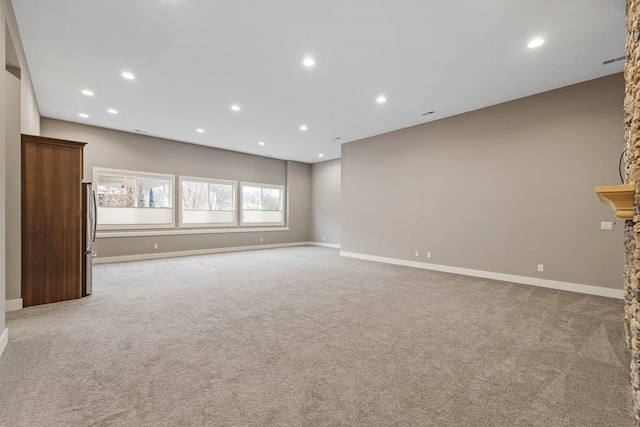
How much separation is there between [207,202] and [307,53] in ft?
20.6

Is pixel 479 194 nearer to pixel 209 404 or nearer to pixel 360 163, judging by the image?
pixel 360 163

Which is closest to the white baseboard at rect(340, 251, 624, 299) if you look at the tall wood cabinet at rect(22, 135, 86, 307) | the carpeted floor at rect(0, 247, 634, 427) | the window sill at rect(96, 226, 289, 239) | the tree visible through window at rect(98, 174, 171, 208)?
the carpeted floor at rect(0, 247, 634, 427)

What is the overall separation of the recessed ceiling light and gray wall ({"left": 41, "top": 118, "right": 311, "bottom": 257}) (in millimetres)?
7946

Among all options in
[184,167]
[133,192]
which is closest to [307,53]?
[184,167]

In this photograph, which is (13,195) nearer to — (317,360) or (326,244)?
Result: (317,360)

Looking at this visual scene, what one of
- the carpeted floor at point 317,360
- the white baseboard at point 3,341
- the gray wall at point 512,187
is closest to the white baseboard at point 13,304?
the carpeted floor at point 317,360

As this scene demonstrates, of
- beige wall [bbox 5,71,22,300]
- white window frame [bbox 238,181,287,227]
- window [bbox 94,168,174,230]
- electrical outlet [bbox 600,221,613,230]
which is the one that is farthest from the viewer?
white window frame [bbox 238,181,287,227]

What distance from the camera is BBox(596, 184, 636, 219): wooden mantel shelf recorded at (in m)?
1.94

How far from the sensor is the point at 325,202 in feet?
34.8

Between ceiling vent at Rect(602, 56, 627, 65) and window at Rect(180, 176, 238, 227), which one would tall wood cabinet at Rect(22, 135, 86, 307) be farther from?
ceiling vent at Rect(602, 56, 627, 65)

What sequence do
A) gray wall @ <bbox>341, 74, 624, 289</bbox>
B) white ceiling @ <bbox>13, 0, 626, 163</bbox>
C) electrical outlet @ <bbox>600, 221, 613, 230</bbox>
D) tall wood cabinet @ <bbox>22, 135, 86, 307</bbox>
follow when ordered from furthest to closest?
gray wall @ <bbox>341, 74, 624, 289</bbox> < electrical outlet @ <bbox>600, 221, 613, 230</bbox> < tall wood cabinet @ <bbox>22, 135, 86, 307</bbox> < white ceiling @ <bbox>13, 0, 626, 163</bbox>

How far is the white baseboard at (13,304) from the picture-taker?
11.2 feet

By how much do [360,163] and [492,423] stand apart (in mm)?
6746

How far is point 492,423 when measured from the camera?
1632 millimetres
